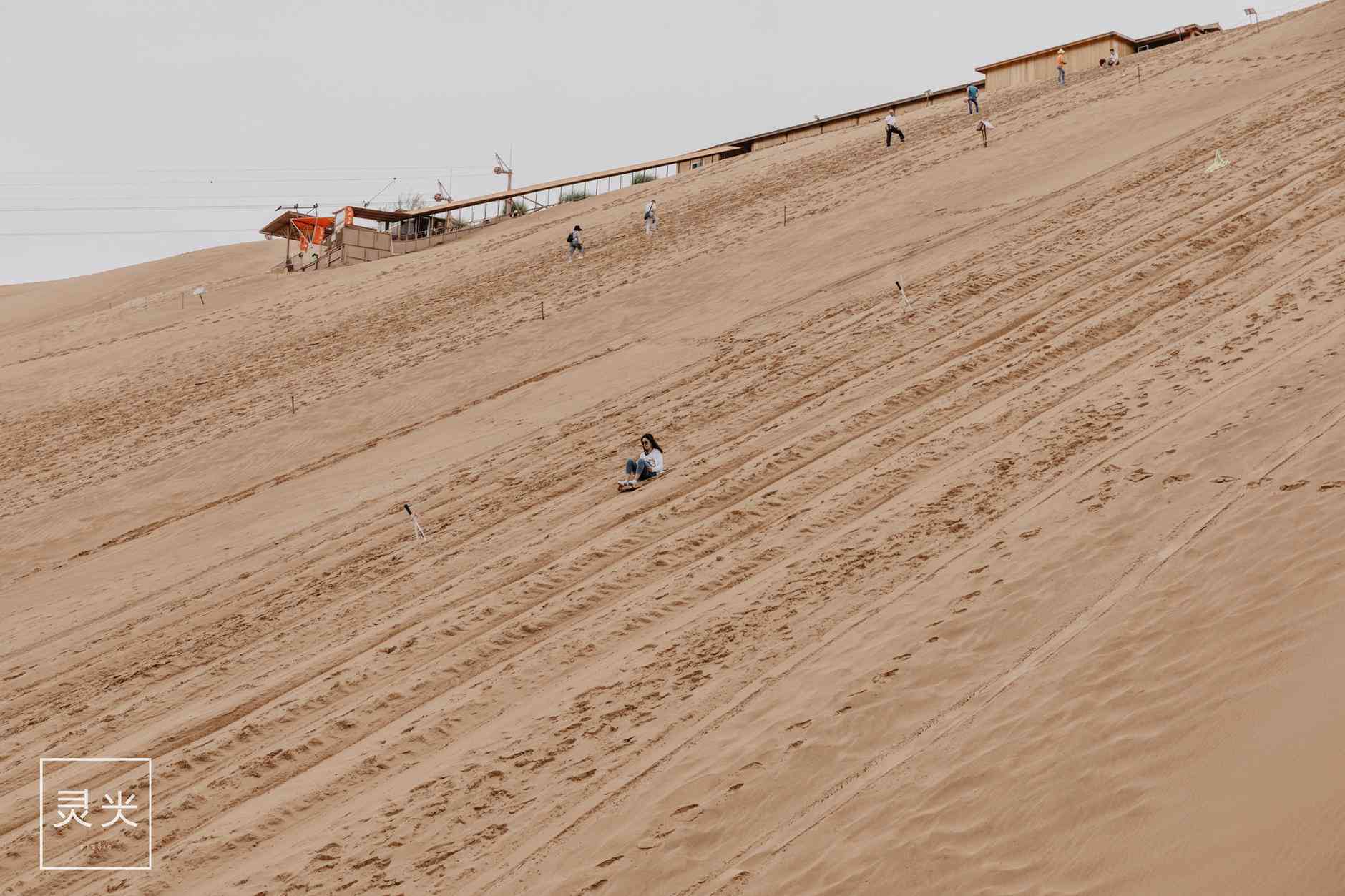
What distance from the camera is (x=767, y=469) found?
14.7 meters

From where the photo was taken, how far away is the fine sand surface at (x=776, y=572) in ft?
25.5

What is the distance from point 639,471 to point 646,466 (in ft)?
0.36

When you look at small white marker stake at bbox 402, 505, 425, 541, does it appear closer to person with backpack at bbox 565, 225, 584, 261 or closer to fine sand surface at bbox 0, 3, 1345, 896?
fine sand surface at bbox 0, 3, 1345, 896

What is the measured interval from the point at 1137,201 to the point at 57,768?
18.3m

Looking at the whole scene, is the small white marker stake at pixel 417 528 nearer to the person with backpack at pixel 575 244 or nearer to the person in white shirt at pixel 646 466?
the person in white shirt at pixel 646 466

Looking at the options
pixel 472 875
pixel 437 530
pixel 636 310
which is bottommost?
pixel 472 875

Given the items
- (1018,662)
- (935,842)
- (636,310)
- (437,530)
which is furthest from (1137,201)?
(935,842)

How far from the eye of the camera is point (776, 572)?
471 inches

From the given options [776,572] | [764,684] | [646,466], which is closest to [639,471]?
[646,466]

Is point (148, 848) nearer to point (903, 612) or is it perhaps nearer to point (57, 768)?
point (57, 768)

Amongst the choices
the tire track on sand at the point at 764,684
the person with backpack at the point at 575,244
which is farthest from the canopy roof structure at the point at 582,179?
the tire track on sand at the point at 764,684

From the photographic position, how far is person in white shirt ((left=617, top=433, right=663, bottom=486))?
15.3m

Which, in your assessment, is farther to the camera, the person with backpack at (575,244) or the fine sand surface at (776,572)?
the person with backpack at (575,244)

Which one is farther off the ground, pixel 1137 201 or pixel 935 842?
pixel 1137 201
